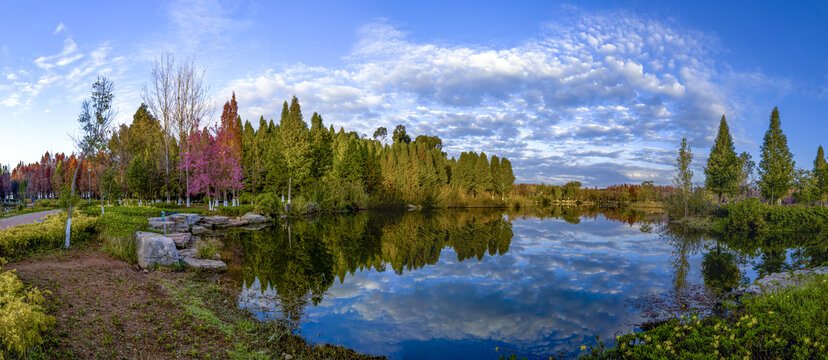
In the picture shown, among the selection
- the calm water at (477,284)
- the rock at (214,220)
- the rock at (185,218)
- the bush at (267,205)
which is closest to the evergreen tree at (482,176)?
the bush at (267,205)

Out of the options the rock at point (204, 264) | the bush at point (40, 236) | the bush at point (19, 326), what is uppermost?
the bush at point (40, 236)

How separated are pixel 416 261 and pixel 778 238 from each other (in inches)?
846

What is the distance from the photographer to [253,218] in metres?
25.0

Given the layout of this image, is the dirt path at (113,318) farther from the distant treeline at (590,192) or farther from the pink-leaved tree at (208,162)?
the distant treeline at (590,192)

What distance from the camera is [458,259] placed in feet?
46.1

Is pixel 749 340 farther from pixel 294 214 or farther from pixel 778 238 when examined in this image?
pixel 294 214

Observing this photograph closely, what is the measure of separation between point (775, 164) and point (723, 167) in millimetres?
3853

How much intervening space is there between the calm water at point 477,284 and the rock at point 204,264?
0.42m

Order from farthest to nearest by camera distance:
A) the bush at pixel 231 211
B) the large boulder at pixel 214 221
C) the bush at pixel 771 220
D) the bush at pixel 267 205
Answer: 1. the bush at pixel 267 205
2. the bush at pixel 231 211
3. the bush at pixel 771 220
4. the large boulder at pixel 214 221

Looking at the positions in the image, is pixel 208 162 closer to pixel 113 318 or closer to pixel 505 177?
pixel 113 318

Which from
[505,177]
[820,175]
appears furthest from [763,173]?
[505,177]

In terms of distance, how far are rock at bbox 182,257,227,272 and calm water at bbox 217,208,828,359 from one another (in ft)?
1.39

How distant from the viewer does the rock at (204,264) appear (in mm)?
10928

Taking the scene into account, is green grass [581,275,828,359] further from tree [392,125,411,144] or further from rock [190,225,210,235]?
tree [392,125,411,144]
